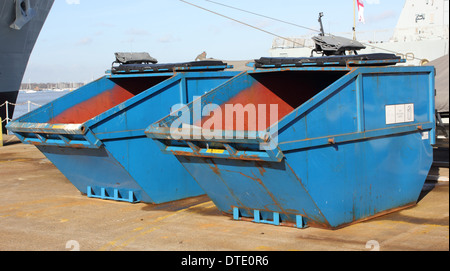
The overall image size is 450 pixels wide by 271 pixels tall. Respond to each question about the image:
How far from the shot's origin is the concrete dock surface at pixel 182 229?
6453 millimetres

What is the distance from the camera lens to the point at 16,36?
2570 centimetres

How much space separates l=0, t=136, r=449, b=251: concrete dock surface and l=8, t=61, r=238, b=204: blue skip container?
10.4 inches

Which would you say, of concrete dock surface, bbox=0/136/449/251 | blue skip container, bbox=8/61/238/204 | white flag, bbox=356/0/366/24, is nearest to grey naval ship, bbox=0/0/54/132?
white flag, bbox=356/0/366/24

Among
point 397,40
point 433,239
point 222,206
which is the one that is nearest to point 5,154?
point 222,206

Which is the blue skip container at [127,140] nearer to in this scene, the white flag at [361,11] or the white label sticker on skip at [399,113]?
the white label sticker on skip at [399,113]

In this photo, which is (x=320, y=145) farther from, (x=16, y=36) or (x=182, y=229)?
(x=16, y=36)

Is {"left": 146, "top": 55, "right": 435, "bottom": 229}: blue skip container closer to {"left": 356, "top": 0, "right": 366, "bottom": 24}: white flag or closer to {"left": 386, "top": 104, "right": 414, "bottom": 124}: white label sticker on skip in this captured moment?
{"left": 386, "top": 104, "right": 414, "bottom": 124}: white label sticker on skip

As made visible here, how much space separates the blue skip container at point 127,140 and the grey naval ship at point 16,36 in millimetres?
15992

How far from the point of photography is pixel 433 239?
641cm

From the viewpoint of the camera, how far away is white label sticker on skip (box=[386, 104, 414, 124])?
297 inches

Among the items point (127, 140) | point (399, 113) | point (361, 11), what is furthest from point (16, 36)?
point (399, 113)

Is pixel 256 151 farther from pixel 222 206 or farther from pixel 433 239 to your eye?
pixel 433 239

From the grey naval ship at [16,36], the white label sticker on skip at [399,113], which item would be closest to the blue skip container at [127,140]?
the white label sticker on skip at [399,113]

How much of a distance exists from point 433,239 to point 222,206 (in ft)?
8.79
